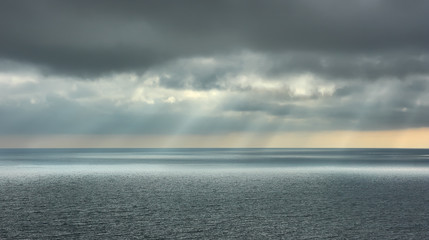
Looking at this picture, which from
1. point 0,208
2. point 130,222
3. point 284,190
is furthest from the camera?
point 284,190

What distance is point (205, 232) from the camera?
135 ft

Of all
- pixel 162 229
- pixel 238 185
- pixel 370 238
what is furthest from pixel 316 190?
pixel 162 229

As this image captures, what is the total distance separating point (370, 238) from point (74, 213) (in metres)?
37.7

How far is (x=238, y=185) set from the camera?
86.9 meters

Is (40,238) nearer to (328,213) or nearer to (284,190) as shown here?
(328,213)

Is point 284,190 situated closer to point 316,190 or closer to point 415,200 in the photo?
point 316,190

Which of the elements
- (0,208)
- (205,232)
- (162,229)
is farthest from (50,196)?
(205,232)

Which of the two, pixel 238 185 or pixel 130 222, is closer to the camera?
pixel 130 222

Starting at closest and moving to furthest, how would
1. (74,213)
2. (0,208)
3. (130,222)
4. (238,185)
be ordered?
1. (130,222)
2. (74,213)
3. (0,208)
4. (238,185)

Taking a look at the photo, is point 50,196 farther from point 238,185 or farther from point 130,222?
point 238,185

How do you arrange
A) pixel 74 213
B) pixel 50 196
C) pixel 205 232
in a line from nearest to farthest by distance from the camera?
pixel 205 232
pixel 74 213
pixel 50 196

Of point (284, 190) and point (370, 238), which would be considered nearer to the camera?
point (370, 238)

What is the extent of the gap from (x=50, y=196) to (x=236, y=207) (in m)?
34.7

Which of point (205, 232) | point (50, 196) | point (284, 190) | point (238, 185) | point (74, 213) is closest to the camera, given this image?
point (205, 232)
